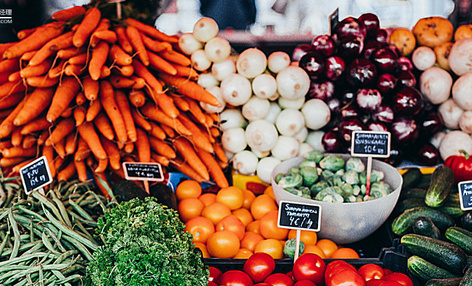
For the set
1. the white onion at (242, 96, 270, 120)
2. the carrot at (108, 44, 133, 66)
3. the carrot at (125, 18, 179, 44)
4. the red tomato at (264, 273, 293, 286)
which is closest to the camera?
the red tomato at (264, 273, 293, 286)

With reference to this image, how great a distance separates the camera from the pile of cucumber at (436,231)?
161 centimetres

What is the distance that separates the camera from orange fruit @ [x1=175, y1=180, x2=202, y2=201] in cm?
238

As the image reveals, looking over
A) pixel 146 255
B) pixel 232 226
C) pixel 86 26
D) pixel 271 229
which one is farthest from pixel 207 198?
pixel 86 26

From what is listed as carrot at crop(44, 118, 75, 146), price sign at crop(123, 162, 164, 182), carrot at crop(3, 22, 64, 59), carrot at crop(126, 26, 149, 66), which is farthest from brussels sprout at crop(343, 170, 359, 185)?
carrot at crop(3, 22, 64, 59)

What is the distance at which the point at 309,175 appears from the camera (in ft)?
7.04

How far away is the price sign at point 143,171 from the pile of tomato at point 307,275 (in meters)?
0.75

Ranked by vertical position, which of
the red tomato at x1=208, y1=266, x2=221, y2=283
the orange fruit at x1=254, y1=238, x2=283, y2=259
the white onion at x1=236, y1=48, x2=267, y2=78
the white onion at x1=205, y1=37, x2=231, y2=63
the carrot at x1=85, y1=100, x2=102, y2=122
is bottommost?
the orange fruit at x1=254, y1=238, x2=283, y2=259

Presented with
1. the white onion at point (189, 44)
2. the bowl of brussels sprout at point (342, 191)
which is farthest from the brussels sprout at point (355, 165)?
the white onion at point (189, 44)

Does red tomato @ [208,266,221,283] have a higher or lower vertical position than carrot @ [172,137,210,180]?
lower

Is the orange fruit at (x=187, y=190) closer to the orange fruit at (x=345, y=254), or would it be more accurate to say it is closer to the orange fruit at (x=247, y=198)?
the orange fruit at (x=247, y=198)

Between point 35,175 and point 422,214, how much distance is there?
189 cm

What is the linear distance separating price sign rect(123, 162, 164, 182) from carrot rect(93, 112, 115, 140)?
195 mm

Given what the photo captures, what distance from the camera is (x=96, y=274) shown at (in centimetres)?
124

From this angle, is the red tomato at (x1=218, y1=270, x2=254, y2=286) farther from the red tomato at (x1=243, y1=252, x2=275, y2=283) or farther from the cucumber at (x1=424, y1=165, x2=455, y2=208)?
the cucumber at (x1=424, y1=165, x2=455, y2=208)
